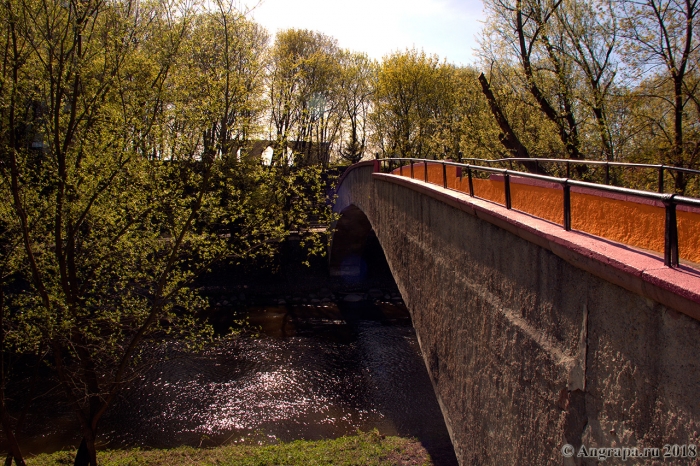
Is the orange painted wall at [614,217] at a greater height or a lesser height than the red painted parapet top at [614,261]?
greater

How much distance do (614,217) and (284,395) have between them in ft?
38.4

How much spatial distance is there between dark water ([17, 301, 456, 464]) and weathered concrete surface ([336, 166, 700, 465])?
4639mm

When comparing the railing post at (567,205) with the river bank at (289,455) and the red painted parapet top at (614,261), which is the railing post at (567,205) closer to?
the red painted parapet top at (614,261)

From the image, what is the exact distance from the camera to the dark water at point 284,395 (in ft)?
38.3

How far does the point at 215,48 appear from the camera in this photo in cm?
924

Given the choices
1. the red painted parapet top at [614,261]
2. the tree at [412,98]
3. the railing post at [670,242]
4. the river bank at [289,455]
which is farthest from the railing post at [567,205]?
the tree at [412,98]

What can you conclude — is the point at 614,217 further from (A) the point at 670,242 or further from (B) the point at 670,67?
(B) the point at 670,67

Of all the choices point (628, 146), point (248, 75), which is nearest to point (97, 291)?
point (248, 75)

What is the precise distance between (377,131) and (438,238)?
25.0m

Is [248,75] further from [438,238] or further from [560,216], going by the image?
[560,216]

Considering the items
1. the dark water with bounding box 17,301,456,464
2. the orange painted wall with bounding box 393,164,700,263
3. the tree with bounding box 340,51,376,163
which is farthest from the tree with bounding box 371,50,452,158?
the orange painted wall with bounding box 393,164,700,263

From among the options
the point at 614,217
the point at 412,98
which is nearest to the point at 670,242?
the point at 614,217

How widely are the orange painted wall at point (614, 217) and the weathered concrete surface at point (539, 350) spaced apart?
49 centimetres

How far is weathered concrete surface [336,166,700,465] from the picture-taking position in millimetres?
2805
